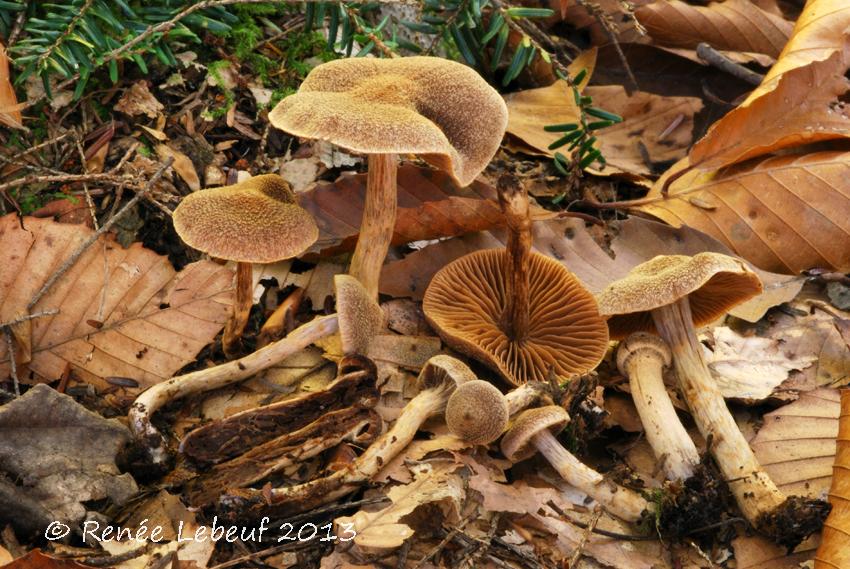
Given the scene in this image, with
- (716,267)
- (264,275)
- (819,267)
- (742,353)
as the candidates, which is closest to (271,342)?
(264,275)

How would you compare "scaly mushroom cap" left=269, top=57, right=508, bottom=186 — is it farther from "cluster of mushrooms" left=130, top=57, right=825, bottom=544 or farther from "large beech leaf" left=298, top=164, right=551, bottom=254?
"large beech leaf" left=298, top=164, right=551, bottom=254

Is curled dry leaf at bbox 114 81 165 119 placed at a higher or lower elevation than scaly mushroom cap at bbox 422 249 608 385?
higher

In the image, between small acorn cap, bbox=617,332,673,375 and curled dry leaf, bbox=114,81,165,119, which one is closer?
small acorn cap, bbox=617,332,673,375

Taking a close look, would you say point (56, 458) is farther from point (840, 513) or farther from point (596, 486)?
point (840, 513)

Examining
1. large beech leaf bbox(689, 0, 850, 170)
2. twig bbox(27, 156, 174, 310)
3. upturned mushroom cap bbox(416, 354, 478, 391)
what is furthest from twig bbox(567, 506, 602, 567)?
twig bbox(27, 156, 174, 310)

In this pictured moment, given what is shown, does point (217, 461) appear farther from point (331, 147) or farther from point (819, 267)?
point (819, 267)

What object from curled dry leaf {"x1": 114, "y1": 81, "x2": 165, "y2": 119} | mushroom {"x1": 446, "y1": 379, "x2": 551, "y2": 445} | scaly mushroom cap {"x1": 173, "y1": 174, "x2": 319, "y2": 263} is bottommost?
mushroom {"x1": 446, "y1": 379, "x2": 551, "y2": 445}

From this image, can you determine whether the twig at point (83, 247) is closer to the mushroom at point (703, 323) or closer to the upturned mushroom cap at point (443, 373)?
the upturned mushroom cap at point (443, 373)
